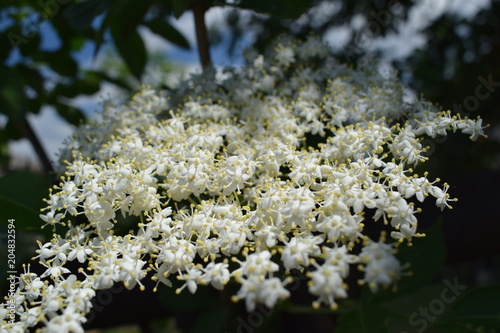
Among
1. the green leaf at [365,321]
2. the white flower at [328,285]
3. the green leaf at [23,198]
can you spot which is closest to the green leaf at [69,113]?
the green leaf at [23,198]

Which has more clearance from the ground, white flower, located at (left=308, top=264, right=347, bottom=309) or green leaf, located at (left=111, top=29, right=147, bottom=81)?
green leaf, located at (left=111, top=29, right=147, bottom=81)

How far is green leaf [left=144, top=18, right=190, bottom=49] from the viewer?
1.94m

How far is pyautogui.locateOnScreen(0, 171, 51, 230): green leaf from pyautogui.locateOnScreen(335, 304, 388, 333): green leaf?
83 centimetres

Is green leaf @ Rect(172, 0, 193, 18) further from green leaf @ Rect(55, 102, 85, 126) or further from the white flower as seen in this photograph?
green leaf @ Rect(55, 102, 85, 126)

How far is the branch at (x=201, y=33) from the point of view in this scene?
1.61 meters

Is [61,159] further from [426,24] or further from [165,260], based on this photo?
[426,24]

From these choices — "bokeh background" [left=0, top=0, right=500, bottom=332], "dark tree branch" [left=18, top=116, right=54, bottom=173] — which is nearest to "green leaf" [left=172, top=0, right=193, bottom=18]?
"bokeh background" [left=0, top=0, right=500, bottom=332]

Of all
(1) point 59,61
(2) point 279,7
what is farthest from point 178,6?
(1) point 59,61

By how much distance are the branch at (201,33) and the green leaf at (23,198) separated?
72 cm

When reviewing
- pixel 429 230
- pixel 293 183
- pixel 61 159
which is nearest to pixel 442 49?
pixel 429 230

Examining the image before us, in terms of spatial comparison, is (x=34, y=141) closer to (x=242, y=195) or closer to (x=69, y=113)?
(x=69, y=113)

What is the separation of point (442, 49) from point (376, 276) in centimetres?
217

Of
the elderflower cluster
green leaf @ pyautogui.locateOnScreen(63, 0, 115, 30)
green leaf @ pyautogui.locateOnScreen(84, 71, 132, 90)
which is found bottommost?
the elderflower cluster

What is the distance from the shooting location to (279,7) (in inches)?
54.6
